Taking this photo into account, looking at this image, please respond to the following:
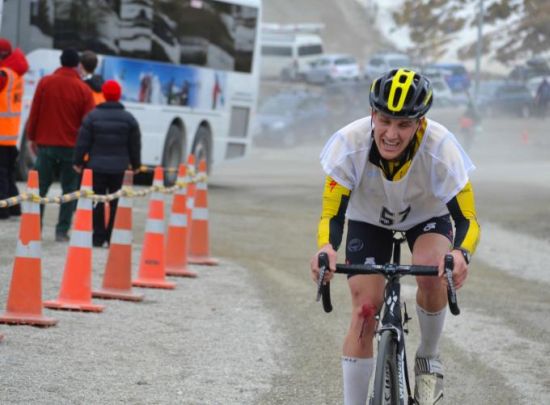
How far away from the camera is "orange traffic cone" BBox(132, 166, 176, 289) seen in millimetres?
12180

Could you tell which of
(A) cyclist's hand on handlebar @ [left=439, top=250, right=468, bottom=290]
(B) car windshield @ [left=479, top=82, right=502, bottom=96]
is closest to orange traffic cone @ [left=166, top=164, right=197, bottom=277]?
(A) cyclist's hand on handlebar @ [left=439, top=250, right=468, bottom=290]

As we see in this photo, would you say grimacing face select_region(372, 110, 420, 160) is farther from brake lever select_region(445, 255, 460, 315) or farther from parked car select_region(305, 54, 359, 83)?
parked car select_region(305, 54, 359, 83)

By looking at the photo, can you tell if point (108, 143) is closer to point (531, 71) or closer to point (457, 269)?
point (457, 269)

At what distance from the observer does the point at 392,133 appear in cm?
581


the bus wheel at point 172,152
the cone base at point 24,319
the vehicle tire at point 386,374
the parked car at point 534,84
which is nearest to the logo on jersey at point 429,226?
the vehicle tire at point 386,374

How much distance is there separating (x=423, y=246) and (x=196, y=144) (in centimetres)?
1900

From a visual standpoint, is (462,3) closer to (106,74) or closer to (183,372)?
(106,74)

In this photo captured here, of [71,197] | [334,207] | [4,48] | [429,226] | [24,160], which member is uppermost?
[4,48]

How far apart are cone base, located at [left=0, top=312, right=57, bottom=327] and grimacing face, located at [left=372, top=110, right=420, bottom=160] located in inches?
163

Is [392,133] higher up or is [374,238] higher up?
[392,133]

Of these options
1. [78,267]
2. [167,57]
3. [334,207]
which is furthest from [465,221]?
[167,57]

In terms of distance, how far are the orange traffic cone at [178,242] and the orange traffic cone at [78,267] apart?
290 cm

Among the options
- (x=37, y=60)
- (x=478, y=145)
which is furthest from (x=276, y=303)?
(x=478, y=145)

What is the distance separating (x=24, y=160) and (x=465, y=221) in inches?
678
